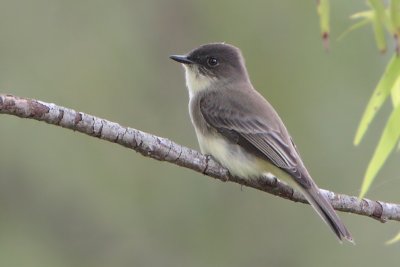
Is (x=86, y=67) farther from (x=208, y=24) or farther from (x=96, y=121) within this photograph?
(x=96, y=121)

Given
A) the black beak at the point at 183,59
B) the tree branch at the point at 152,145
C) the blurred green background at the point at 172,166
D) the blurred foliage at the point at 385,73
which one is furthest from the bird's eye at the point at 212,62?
the blurred foliage at the point at 385,73

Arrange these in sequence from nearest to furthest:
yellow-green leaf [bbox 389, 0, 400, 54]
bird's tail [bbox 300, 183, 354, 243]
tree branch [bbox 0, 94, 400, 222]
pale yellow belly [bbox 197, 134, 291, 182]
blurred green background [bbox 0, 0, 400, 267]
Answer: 1. yellow-green leaf [bbox 389, 0, 400, 54]
2. tree branch [bbox 0, 94, 400, 222]
3. bird's tail [bbox 300, 183, 354, 243]
4. pale yellow belly [bbox 197, 134, 291, 182]
5. blurred green background [bbox 0, 0, 400, 267]

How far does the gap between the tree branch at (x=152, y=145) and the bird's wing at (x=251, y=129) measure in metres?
0.14

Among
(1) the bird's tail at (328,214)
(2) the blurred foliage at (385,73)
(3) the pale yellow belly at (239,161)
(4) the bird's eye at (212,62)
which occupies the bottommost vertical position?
(1) the bird's tail at (328,214)

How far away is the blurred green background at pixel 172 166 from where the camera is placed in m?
6.76

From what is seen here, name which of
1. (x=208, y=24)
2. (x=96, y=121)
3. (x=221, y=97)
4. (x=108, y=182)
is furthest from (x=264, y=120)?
(x=208, y=24)

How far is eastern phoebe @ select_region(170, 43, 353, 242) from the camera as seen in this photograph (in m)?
3.85

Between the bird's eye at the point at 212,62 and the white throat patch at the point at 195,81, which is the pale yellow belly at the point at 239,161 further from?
the bird's eye at the point at 212,62

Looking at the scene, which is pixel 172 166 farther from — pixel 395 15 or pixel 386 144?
pixel 395 15

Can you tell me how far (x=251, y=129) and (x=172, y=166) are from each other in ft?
9.32

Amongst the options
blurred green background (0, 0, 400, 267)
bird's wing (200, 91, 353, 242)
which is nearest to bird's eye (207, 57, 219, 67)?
bird's wing (200, 91, 353, 242)

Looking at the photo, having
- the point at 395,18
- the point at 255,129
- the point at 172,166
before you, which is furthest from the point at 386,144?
the point at 172,166

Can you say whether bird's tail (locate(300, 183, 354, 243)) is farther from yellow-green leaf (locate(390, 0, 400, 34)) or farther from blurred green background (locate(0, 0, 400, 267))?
blurred green background (locate(0, 0, 400, 267))

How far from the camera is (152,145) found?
3.33 m
